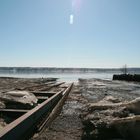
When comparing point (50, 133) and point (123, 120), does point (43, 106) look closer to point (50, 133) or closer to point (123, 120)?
point (50, 133)

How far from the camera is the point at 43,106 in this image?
662cm

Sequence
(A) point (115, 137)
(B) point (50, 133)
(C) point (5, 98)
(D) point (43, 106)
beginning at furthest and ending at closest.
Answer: (C) point (5, 98) < (D) point (43, 106) < (B) point (50, 133) < (A) point (115, 137)

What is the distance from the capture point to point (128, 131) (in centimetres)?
436

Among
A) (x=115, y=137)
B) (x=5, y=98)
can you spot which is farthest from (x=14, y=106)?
(x=115, y=137)

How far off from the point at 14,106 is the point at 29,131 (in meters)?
2.17

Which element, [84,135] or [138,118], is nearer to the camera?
[138,118]

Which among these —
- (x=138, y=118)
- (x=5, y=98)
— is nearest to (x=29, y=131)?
(x=138, y=118)

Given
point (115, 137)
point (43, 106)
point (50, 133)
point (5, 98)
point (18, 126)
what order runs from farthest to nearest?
point (5, 98)
point (43, 106)
point (50, 133)
point (115, 137)
point (18, 126)

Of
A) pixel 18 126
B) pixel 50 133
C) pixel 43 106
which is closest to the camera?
pixel 18 126

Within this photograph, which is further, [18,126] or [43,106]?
[43,106]

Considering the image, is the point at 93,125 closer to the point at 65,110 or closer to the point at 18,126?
the point at 18,126

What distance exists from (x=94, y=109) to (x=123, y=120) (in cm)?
229

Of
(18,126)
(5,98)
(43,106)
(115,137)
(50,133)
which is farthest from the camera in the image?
(5,98)

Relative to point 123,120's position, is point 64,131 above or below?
below
